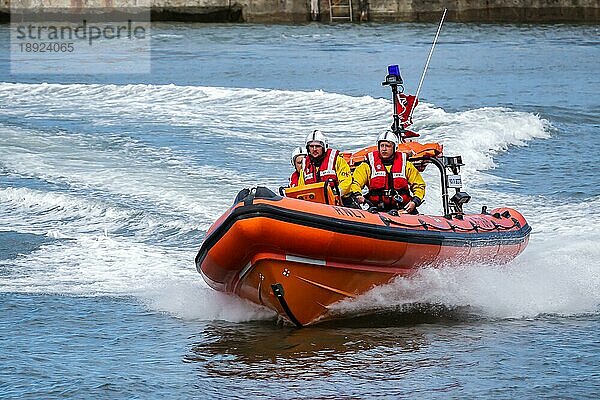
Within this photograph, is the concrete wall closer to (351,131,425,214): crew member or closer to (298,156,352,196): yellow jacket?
(351,131,425,214): crew member

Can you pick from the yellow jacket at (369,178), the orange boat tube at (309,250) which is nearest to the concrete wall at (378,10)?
the yellow jacket at (369,178)

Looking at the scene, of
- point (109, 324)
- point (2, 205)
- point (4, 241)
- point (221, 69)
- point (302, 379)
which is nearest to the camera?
point (302, 379)

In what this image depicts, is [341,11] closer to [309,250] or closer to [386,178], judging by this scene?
[386,178]

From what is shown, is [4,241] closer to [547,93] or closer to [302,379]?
[302,379]

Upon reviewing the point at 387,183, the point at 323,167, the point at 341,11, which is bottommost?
the point at 387,183

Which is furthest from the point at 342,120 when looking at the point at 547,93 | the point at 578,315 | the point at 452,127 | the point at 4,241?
the point at 578,315

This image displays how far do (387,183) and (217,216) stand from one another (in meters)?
2.82

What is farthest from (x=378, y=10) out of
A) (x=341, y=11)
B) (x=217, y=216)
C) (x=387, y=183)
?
(x=387, y=183)

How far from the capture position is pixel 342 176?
23.4ft

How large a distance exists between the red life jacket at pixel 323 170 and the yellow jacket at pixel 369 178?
0.17 metres

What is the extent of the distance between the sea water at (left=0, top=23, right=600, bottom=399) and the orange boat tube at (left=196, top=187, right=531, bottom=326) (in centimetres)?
17

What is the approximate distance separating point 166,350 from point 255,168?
586cm

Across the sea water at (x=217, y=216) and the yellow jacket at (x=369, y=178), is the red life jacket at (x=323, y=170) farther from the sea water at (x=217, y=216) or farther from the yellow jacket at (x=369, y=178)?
→ the sea water at (x=217, y=216)

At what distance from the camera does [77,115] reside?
16.2 m
